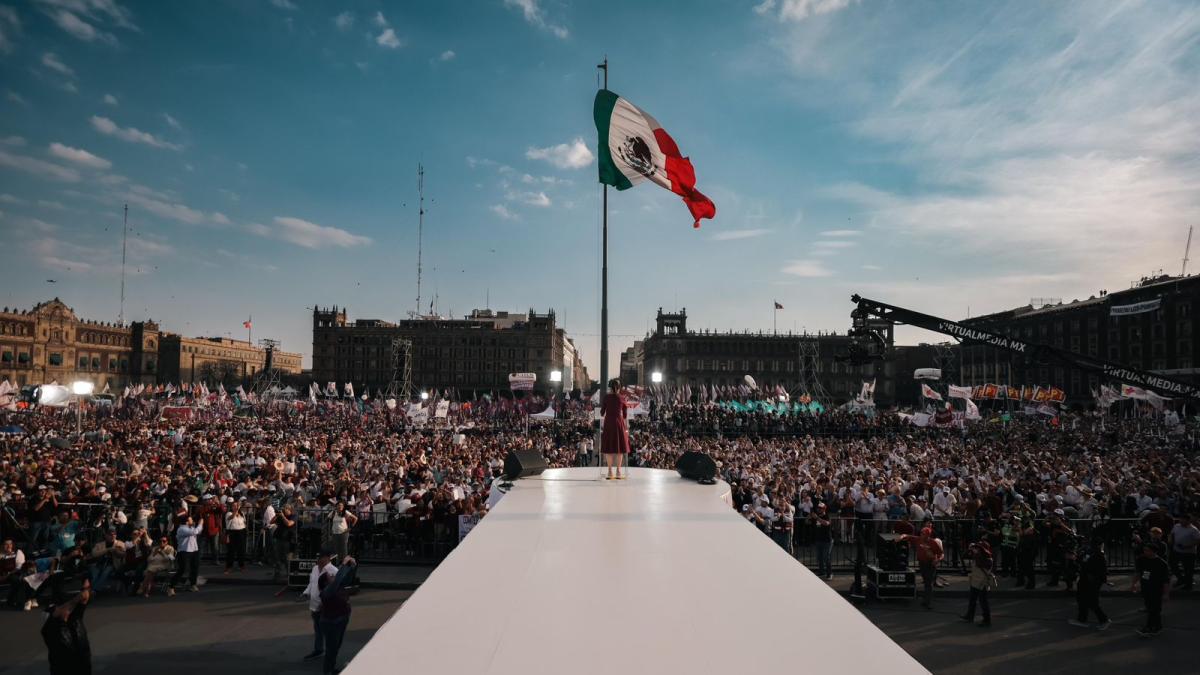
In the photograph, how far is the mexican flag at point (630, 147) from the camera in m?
12.4

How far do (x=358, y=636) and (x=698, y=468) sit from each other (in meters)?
5.97

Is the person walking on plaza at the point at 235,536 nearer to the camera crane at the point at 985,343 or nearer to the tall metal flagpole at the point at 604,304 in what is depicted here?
the tall metal flagpole at the point at 604,304

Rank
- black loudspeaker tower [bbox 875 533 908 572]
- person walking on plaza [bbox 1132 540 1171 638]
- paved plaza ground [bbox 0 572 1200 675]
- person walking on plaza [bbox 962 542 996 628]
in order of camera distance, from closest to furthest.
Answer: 1. paved plaza ground [bbox 0 572 1200 675]
2. person walking on plaza [bbox 1132 540 1171 638]
3. person walking on plaza [bbox 962 542 996 628]
4. black loudspeaker tower [bbox 875 533 908 572]

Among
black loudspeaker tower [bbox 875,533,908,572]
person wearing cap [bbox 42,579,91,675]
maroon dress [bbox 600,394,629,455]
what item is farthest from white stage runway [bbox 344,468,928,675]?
black loudspeaker tower [bbox 875,533,908,572]

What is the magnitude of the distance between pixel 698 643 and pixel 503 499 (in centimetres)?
450

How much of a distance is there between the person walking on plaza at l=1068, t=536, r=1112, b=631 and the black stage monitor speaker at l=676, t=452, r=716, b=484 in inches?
257

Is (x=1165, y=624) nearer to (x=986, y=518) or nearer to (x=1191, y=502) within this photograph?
(x=986, y=518)

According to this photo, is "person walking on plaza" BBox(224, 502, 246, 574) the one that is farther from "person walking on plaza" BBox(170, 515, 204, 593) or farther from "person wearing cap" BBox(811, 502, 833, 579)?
"person wearing cap" BBox(811, 502, 833, 579)

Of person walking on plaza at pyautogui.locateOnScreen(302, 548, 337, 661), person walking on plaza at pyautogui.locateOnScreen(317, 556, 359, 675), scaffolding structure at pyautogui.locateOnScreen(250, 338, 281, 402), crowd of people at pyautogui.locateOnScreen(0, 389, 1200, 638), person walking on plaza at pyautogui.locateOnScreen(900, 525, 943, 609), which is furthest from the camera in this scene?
scaffolding structure at pyautogui.locateOnScreen(250, 338, 281, 402)

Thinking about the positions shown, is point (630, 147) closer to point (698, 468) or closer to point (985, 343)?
point (698, 468)

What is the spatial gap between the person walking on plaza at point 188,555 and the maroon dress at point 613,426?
28.4 ft

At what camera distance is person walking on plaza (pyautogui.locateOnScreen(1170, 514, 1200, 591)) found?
461 inches

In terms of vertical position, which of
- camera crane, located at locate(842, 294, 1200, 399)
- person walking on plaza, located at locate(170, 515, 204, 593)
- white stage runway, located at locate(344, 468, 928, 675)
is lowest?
person walking on plaza, located at locate(170, 515, 204, 593)

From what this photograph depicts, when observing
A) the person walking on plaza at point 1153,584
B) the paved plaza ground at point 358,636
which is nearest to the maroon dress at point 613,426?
the paved plaza ground at point 358,636
